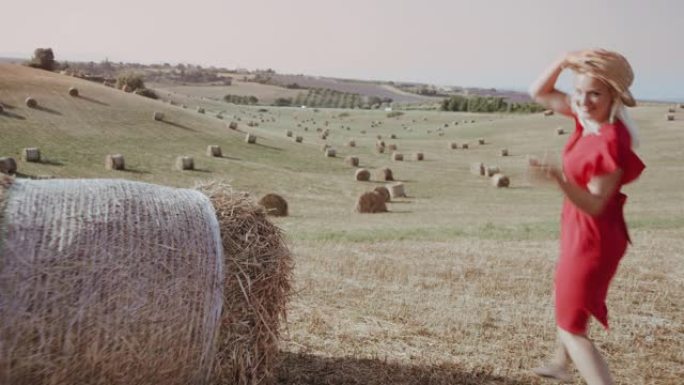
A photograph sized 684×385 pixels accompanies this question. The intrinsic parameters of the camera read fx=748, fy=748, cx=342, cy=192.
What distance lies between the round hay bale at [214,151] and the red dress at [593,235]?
1318 inches

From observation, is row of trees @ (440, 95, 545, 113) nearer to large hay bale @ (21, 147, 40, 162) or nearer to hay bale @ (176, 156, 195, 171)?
hay bale @ (176, 156, 195, 171)

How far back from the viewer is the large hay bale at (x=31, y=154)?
2827cm

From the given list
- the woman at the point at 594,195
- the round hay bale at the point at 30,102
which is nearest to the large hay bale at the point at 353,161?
the round hay bale at the point at 30,102

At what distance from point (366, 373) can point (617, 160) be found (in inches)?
118

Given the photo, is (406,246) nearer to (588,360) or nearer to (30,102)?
(588,360)

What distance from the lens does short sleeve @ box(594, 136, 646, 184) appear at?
4996mm

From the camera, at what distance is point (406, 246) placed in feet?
47.2

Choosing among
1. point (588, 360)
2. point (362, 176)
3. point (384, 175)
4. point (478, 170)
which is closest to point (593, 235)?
point (588, 360)

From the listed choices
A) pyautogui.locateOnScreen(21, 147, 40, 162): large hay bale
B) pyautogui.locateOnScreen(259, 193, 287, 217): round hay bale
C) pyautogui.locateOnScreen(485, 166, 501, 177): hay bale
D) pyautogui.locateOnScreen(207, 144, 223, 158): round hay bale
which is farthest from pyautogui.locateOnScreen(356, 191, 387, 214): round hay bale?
pyautogui.locateOnScreen(485, 166, 501, 177): hay bale

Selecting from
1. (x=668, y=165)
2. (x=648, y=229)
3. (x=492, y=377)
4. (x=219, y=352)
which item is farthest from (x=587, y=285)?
(x=668, y=165)

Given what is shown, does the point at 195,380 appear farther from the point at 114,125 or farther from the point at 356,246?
the point at 114,125

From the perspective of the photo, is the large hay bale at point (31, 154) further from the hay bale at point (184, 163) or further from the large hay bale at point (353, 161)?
the large hay bale at point (353, 161)

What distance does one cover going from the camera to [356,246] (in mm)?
14250

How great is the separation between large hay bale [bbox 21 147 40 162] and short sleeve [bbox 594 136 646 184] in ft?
88.1
